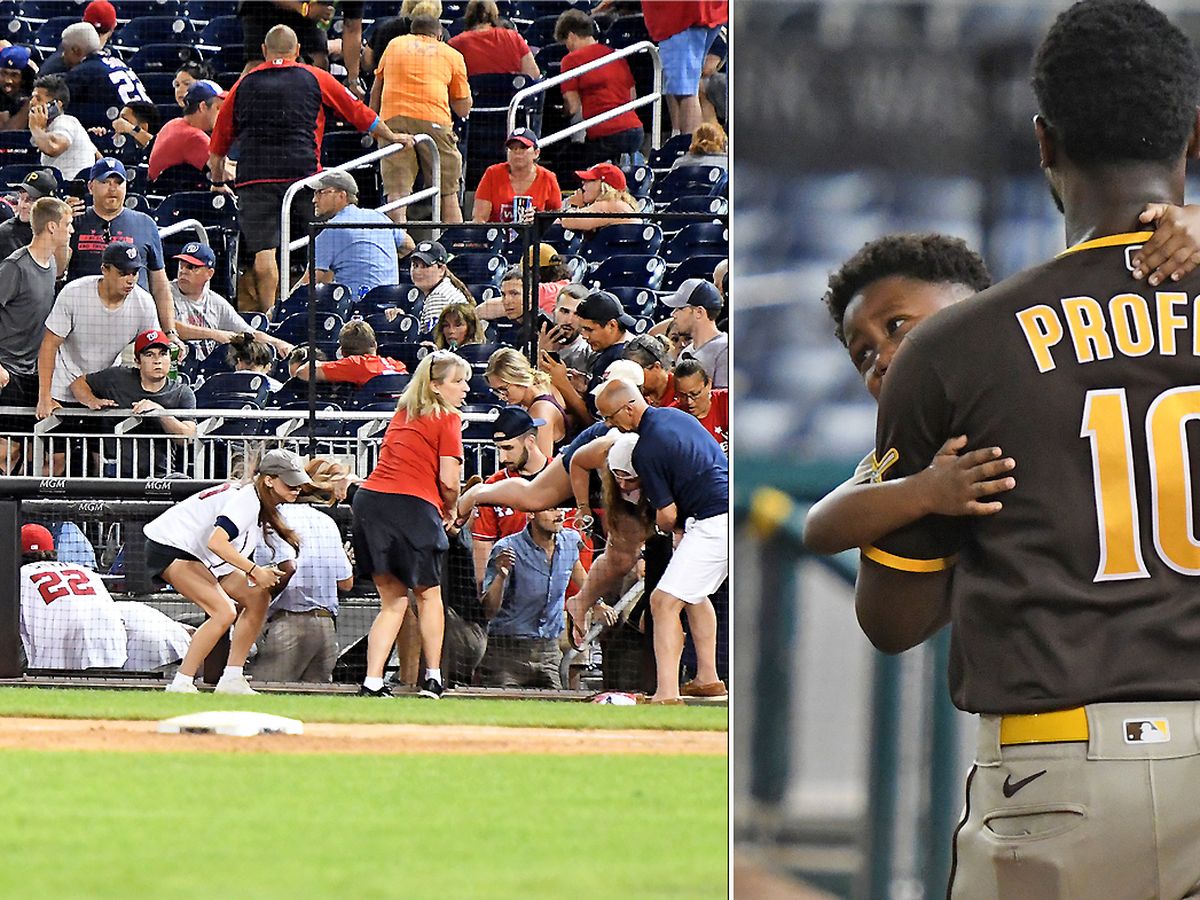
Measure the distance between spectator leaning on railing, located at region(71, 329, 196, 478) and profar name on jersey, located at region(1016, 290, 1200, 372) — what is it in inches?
266

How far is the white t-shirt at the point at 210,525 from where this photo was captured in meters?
7.61

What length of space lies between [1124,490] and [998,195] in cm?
63

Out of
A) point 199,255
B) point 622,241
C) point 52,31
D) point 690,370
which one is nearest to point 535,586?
point 690,370

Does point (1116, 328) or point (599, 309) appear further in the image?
point (599, 309)

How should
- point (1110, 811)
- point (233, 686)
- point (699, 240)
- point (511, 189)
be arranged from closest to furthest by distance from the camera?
1. point (1110, 811)
2. point (233, 686)
3. point (699, 240)
4. point (511, 189)

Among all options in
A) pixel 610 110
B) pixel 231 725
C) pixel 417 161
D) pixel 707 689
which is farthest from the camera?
pixel 610 110

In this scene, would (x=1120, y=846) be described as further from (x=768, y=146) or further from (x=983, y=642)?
(x=768, y=146)

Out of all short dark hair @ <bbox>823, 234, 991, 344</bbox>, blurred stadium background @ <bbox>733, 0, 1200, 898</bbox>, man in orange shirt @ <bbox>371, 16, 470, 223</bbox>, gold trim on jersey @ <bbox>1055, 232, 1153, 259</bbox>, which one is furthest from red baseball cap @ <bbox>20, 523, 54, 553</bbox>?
gold trim on jersey @ <bbox>1055, 232, 1153, 259</bbox>

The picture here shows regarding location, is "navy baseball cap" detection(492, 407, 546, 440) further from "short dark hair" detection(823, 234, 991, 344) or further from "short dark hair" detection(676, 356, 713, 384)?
"short dark hair" detection(823, 234, 991, 344)

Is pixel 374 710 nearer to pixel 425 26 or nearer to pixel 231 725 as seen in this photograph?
pixel 231 725

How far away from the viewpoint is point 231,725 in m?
6.59

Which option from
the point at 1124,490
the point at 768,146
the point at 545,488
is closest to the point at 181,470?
the point at 545,488

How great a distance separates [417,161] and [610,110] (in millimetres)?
1312

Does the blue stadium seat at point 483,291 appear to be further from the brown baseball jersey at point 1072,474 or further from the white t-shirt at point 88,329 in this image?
the brown baseball jersey at point 1072,474
